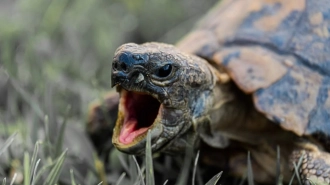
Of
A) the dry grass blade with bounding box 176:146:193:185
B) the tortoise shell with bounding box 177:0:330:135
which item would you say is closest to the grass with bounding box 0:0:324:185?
the dry grass blade with bounding box 176:146:193:185

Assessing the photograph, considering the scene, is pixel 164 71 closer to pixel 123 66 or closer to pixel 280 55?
pixel 123 66

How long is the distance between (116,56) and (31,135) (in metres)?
0.79

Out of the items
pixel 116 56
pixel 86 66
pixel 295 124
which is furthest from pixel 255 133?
pixel 86 66

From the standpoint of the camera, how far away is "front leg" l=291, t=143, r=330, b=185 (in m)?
2.12

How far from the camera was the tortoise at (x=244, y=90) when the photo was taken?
2025 millimetres

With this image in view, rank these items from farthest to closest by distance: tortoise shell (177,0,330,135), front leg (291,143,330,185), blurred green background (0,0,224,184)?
blurred green background (0,0,224,184)
tortoise shell (177,0,330,135)
front leg (291,143,330,185)

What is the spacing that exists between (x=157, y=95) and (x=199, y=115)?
22cm

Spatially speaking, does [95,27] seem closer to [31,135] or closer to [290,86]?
[31,135]

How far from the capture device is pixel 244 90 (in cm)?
228

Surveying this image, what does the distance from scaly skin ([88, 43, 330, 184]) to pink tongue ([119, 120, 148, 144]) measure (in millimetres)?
16

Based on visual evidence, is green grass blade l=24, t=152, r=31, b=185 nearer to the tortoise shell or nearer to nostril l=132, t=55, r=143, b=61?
nostril l=132, t=55, r=143, b=61

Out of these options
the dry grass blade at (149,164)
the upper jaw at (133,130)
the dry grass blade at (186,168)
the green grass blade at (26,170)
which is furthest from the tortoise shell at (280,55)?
the green grass blade at (26,170)

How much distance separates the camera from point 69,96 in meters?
3.27

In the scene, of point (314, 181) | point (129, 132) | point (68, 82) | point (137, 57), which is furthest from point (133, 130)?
point (68, 82)
